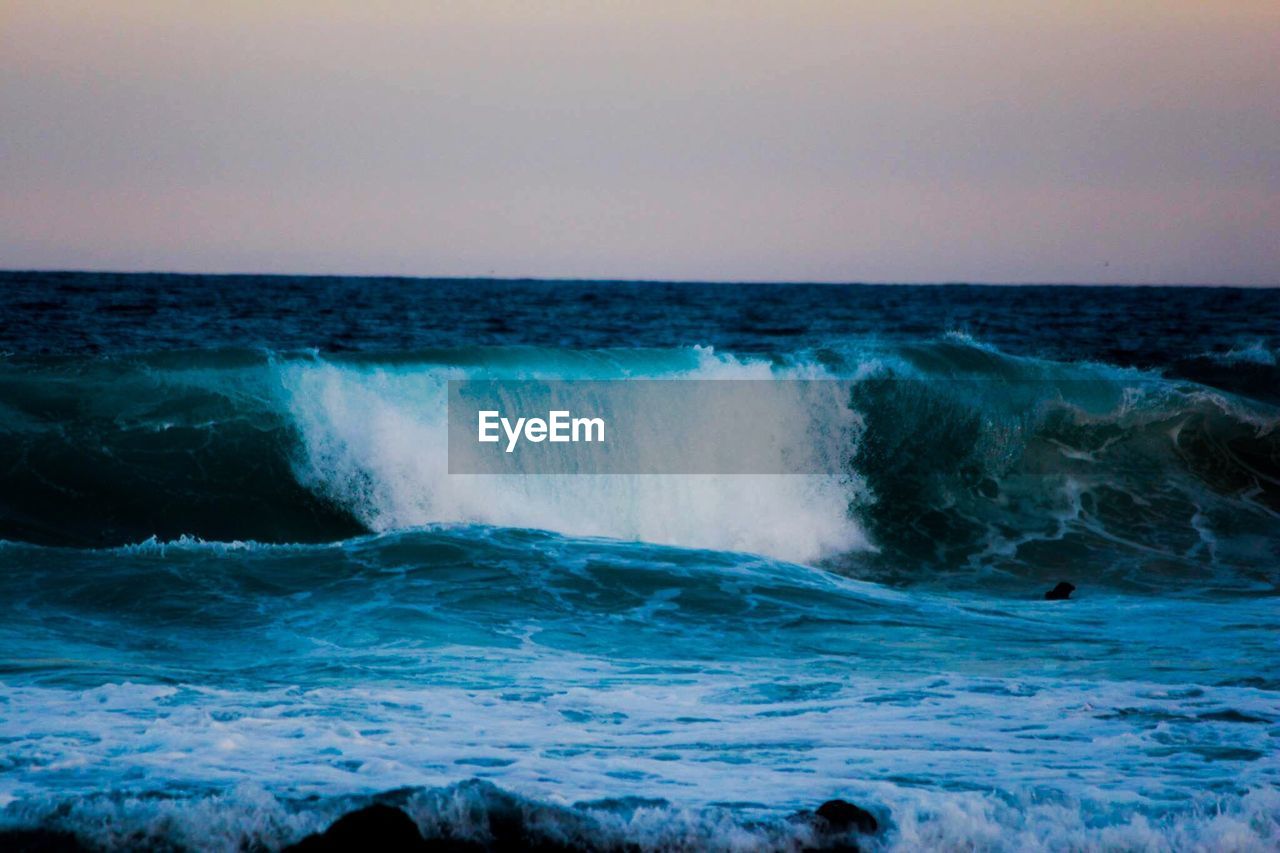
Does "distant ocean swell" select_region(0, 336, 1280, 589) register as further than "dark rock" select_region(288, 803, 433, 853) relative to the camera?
Yes

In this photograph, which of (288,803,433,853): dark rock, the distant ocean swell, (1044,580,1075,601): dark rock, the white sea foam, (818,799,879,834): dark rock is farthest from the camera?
the white sea foam

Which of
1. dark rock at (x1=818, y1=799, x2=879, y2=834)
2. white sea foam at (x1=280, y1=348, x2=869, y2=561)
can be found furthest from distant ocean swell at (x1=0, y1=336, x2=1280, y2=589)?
dark rock at (x1=818, y1=799, x2=879, y2=834)

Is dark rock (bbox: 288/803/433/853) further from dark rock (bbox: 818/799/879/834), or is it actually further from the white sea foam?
the white sea foam

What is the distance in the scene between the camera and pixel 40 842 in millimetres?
4695

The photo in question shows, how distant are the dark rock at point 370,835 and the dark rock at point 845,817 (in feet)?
4.95

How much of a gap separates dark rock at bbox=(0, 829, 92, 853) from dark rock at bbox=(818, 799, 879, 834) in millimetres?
2717

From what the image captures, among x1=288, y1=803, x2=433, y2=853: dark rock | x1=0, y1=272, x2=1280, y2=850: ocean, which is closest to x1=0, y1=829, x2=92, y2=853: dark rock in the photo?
x1=0, y1=272, x2=1280, y2=850: ocean

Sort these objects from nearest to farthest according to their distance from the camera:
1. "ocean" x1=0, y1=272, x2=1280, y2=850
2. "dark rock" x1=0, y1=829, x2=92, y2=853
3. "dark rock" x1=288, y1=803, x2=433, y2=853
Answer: "dark rock" x1=288, y1=803, x2=433, y2=853
"dark rock" x1=0, y1=829, x2=92, y2=853
"ocean" x1=0, y1=272, x2=1280, y2=850

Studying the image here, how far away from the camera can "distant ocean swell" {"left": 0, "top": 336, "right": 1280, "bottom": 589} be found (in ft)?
41.6

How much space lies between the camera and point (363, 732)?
603 cm

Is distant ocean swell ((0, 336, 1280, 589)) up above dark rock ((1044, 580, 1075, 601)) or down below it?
above

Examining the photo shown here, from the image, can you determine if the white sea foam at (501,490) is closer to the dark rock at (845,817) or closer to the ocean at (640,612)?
the ocean at (640,612)

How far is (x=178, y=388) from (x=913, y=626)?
29.8 feet

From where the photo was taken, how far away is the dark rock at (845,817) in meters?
4.88
